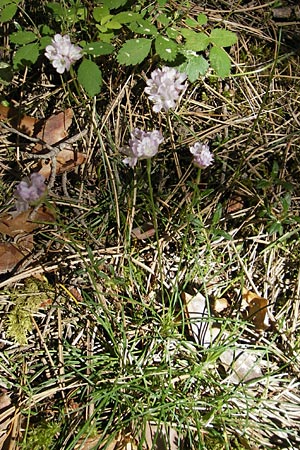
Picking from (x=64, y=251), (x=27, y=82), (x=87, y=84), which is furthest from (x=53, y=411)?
(x=27, y=82)

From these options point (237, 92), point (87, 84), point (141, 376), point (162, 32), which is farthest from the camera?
point (237, 92)

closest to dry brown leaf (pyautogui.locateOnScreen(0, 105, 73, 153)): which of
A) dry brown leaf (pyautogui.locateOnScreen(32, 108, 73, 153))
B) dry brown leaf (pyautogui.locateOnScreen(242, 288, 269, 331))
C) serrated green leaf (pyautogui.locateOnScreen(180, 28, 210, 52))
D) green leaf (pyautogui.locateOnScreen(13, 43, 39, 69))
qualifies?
dry brown leaf (pyautogui.locateOnScreen(32, 108, 73, 153))

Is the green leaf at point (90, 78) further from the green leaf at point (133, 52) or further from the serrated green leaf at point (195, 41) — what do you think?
the serrated green leaf at point (195, 41)

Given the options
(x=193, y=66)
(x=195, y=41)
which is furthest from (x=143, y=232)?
(x=195, y=41)

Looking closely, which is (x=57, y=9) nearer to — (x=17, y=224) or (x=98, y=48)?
(x=98, y=48)

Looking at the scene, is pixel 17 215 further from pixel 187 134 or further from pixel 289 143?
pixel 289 143

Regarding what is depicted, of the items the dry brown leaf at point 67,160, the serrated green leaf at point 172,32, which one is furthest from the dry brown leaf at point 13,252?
the serrated green leaf at point 172,32

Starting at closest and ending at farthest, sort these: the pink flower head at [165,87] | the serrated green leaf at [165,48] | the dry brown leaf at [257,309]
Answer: the pink flower head at [165,87], the dry brown leaf at [257,309], the serrated green leaf at [165,48]
